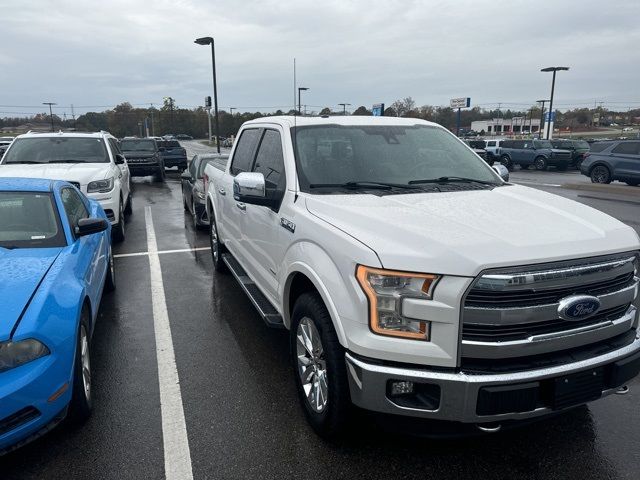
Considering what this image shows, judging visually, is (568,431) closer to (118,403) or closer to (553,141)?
(118,403)

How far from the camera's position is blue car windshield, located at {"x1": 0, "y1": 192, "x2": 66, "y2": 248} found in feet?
12.8

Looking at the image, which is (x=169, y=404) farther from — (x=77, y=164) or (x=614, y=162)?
(x=614, y=162)

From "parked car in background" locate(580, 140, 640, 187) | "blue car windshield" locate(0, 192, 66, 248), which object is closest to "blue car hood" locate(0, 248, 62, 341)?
"blue car windshield" locate(0, 192, 66, 248)

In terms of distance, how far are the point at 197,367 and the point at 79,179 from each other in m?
5.32

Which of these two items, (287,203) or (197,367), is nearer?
(287,203)

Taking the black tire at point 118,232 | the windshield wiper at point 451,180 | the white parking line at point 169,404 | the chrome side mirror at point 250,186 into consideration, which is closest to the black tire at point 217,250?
the white parking line at point 169,404

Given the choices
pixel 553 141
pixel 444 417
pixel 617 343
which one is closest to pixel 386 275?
pixel 444 417

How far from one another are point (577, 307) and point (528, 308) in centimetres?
30

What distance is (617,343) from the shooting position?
2.76 meters

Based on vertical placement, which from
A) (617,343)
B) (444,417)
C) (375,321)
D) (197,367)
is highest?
(375,321)

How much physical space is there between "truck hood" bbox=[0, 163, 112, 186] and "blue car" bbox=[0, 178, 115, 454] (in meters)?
3.57

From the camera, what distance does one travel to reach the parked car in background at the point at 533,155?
27391 millimetres

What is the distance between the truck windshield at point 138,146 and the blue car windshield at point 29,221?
1698cm

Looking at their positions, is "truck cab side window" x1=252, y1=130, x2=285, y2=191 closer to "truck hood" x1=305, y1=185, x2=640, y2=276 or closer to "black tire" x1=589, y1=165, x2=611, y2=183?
"truck hood" x1=305, y1=185, x2=640, y2=276
